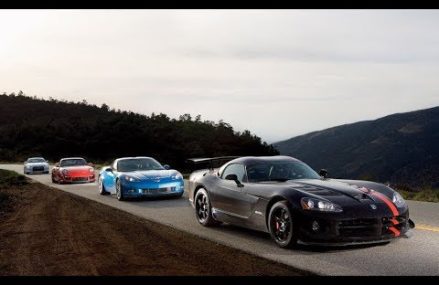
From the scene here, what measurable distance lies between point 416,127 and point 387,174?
3227 centimetres

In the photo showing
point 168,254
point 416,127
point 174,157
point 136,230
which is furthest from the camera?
point 416,127

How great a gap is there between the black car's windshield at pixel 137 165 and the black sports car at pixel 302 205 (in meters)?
7.24

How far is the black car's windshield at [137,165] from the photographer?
698 inches

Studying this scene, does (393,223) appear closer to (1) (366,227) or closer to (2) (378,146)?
(1) (366,227)

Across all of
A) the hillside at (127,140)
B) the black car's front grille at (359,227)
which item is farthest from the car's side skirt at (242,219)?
the hillside at (127,140)

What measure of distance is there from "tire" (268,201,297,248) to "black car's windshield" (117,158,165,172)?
9299 millimetres

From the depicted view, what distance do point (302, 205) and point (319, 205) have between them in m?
0.24

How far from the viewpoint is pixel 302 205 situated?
828 centimetres

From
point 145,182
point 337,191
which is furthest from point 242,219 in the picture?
point 145,182

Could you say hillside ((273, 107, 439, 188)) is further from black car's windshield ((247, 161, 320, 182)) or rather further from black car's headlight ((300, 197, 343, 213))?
black car's headlight ((300, 197, 343, 213))

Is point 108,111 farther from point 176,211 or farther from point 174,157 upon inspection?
point 176,211

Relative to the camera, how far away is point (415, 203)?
14672 mm

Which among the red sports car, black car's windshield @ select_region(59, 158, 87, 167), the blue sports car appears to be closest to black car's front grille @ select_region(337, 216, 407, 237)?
the blue sports car
